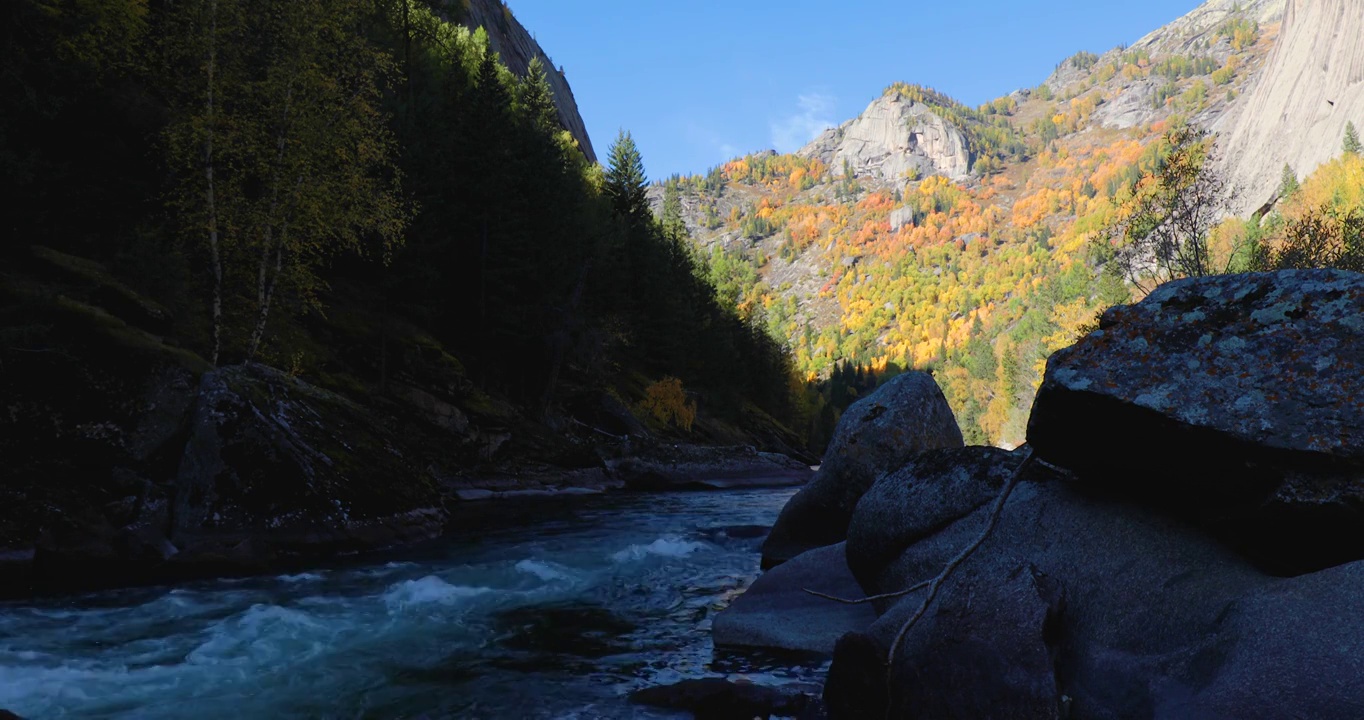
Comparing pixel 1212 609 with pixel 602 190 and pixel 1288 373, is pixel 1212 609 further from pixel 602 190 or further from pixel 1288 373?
pixel 602 190

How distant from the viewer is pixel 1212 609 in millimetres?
5234

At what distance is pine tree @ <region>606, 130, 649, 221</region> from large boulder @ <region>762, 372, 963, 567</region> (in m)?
48.4

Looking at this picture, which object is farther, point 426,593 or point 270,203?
point 270,203

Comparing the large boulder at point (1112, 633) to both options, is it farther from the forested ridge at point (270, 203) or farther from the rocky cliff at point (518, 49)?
the rocky cliff at point (518, 49)

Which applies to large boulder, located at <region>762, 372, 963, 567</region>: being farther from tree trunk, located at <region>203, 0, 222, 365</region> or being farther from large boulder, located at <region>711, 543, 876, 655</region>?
tree trunk, located at <region>203, 0, 222, 365</region>

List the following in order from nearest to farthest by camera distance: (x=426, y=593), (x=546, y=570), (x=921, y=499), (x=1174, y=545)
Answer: (x=1174, y=545), (x=921, y=499), (x=426, y=593), (x=546, y=570)

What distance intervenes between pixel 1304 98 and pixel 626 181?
10774 cm

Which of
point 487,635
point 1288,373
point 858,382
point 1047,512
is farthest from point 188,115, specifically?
point 858,382

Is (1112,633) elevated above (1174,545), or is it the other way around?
(1174,545)

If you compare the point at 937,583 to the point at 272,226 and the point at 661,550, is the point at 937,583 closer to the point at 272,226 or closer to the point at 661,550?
the point at 661,550

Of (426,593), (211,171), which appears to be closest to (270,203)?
(211,171)

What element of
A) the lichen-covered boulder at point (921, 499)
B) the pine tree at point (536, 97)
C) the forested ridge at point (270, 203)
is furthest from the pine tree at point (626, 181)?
the lichen-covered boulder at point (921, 499)

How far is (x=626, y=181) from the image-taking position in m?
61.5

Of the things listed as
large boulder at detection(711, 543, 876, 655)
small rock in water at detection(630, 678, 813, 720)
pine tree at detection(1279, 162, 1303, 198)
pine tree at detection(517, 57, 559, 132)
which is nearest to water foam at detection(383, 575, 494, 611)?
large boulder at detection(711, 543, 876, 655)
